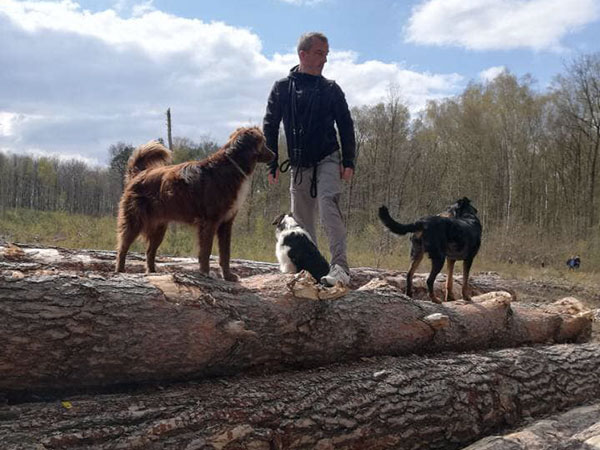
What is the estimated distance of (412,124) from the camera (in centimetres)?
2836

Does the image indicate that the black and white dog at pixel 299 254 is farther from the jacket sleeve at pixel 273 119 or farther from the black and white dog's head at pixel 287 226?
the jacket sleeve at pixel 273 119

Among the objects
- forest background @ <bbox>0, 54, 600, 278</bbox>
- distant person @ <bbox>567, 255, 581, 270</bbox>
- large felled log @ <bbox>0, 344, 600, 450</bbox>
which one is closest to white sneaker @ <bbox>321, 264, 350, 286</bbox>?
large felled log @ <bbox>0, 344, 600, 450</bbox>

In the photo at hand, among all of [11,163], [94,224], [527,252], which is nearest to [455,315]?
[94,224]

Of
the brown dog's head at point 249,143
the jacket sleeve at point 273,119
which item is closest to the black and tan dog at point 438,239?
the jacket sleeve at point 273,119

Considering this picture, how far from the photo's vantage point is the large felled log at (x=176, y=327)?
9.01 feet

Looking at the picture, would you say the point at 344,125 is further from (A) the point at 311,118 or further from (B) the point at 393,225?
(B) the point at 393,225

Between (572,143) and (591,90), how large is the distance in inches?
119

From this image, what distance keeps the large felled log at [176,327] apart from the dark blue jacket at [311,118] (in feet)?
6.34

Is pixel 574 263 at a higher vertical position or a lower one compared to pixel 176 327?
lower

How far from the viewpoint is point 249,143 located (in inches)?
187

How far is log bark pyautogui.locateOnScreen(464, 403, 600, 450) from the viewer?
11.0ft

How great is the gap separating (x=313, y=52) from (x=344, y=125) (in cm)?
92

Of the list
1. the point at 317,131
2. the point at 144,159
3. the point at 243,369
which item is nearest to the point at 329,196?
the point at 317,131

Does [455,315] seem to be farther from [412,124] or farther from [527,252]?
[412,124]
